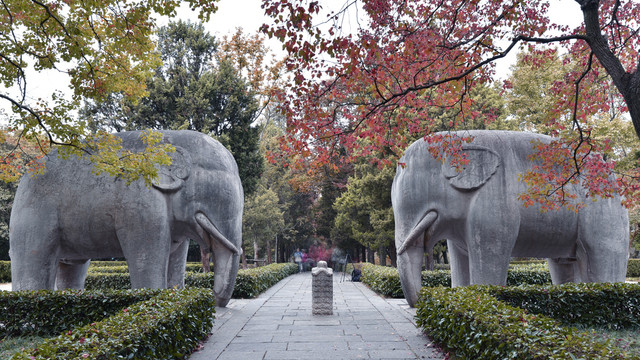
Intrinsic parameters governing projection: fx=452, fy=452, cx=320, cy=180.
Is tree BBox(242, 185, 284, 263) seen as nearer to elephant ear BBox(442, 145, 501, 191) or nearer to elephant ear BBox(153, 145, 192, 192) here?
elephant ear BBox(153, 145, 192, 192)

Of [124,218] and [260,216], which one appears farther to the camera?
[260,216]

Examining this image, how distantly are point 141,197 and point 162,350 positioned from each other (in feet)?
11.0

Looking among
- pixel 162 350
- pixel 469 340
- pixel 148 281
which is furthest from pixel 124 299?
pixel 469 340

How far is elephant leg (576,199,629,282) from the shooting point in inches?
294

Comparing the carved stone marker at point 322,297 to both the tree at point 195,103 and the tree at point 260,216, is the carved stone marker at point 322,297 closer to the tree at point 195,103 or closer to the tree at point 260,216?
the tree at point 195,103

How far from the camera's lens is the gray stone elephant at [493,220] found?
7.25m

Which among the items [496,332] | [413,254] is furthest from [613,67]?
[413,254]

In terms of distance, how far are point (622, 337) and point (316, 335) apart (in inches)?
165

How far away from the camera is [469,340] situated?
4.49 meters

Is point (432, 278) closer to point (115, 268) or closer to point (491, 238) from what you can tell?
point (491, 238)

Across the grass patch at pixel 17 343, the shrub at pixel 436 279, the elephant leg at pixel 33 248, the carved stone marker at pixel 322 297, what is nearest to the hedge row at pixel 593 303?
the carved stone marker at pixel 322 297

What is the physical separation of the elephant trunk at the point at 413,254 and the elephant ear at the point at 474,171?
657mm

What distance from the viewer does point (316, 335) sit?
271 inches

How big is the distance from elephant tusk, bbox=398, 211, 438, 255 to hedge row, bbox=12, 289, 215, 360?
333 centimetres
